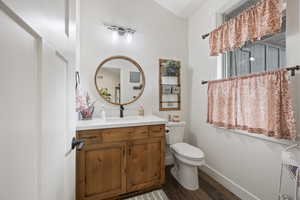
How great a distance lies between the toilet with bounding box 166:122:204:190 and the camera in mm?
1750

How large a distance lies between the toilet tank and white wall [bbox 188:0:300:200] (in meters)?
0.37

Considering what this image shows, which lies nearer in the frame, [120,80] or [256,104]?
[256,104]

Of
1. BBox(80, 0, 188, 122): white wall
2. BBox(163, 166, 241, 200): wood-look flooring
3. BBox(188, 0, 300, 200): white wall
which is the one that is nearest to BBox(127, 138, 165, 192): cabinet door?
BBox(163, 166, 241, 200): wood-look flooring

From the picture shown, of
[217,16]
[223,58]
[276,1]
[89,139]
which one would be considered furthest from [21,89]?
[217,16]

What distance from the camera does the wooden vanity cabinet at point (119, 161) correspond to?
151cm

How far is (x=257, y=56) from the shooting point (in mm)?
1703

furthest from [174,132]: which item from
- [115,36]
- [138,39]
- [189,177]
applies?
[115,36]

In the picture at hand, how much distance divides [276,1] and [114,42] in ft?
6.27

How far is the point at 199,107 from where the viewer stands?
2389mm

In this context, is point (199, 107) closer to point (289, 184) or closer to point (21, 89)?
point (289, 184)

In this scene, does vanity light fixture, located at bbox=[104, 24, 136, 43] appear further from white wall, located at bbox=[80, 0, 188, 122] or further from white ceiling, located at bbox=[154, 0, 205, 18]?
white ceiling, located at bbox=[154, 0, 205, 18]

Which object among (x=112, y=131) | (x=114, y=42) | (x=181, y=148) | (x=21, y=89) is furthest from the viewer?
(x=114, y=42)

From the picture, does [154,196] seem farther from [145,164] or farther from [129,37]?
[129,37]

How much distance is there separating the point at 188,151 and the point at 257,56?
1.47 meters
